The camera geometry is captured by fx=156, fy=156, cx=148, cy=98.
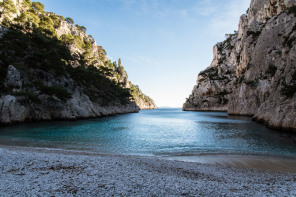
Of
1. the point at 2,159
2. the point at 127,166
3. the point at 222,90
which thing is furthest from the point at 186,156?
the point at 222,90

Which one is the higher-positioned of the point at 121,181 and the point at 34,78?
the point at 34,78

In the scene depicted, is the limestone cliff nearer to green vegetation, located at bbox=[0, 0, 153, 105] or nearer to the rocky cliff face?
green vegetation, located at bbox=[0, 0, 153, 105]

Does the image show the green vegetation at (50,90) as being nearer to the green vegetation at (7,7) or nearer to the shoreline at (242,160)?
the shoreline at (242,160)

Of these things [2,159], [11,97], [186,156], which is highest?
[11,97]

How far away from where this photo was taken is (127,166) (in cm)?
812

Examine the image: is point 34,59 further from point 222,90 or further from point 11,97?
point 222,90

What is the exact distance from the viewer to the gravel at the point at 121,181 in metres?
5.07

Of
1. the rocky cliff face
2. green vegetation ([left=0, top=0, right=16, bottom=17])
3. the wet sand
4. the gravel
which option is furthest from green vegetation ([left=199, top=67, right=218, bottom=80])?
the gravel

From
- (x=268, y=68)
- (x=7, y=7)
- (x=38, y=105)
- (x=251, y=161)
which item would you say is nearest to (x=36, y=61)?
(x=38, y=105)

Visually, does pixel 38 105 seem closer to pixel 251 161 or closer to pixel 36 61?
pixel 36 61

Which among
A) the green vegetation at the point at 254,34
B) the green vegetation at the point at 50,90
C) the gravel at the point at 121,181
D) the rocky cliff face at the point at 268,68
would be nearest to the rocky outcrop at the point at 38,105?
the green vegetation at the point at 50,90

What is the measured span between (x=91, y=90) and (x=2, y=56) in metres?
30.7

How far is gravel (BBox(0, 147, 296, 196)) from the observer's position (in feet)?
16.6

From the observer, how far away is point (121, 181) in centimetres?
594
